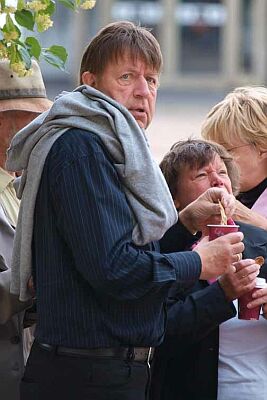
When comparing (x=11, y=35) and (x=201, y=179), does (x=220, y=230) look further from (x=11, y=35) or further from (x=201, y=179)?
(x=11, y=35)

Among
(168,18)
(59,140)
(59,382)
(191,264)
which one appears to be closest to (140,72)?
(59,140)

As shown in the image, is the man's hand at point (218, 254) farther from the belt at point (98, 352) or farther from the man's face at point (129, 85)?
the man's face at point (129, 85)

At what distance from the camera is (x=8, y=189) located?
3.64 meters

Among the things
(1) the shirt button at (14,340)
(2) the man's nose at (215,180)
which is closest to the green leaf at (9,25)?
(2) the man's nose at (215,180)

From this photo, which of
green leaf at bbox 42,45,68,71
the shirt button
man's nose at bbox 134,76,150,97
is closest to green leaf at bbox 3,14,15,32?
green leaf at bbox 42,45,68,71

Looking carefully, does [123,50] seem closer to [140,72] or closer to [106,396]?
[140,72]

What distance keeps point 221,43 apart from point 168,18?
4.15 ft

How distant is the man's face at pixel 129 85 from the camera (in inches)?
112

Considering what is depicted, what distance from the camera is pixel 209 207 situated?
3.02 meters

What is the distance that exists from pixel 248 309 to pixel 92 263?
650 millimetres

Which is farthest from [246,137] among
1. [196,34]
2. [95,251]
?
[196,34]

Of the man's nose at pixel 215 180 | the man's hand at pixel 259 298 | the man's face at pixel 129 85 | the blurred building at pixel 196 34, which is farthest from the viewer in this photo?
the blurred building at pixel 196 34

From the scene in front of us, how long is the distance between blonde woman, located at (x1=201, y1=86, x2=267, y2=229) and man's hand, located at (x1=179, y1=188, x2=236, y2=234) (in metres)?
0.52

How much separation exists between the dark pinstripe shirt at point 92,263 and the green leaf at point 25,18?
1.95 feet
